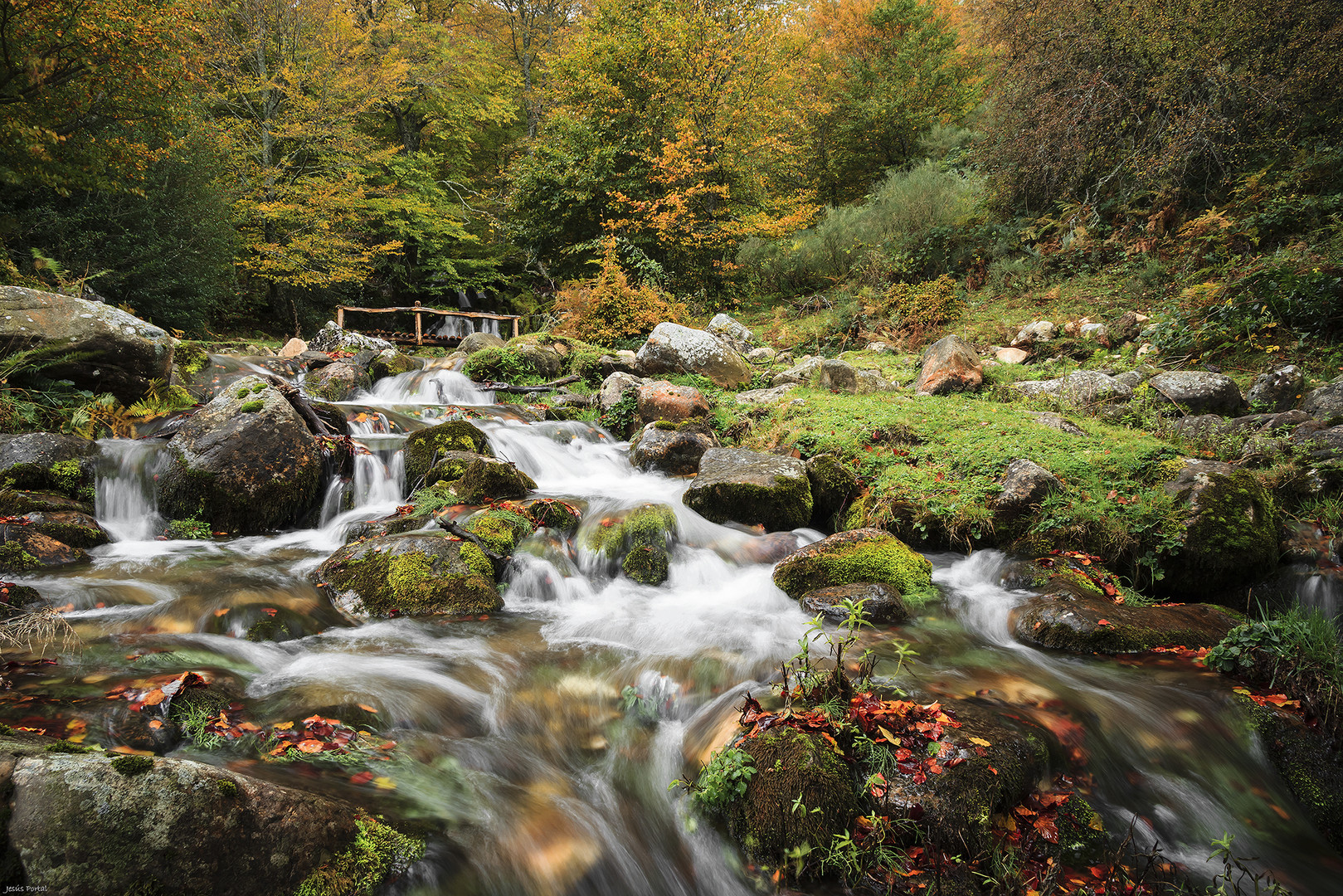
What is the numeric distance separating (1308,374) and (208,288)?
68.4 ft

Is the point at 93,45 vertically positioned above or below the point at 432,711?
above

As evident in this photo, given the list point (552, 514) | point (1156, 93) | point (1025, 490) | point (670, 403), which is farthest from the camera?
point (1156, 93)

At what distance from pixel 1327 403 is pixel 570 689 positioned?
28.5 feet

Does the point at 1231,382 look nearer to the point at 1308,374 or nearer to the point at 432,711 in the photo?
the point at 1308,374

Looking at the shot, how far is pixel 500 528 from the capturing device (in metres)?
6.07

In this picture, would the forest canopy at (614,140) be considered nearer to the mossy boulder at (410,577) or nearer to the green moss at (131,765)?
the mossy boulder at (410,577)

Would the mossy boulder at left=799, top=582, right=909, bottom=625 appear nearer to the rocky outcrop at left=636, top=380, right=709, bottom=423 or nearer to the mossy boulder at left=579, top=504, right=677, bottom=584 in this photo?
the mossy boulder at left=579, top=504, right=677, bottom=584

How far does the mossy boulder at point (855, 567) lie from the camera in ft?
17.6

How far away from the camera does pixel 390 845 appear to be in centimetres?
242

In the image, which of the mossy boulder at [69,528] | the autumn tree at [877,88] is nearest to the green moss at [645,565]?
the mossy boulder at [69,528]

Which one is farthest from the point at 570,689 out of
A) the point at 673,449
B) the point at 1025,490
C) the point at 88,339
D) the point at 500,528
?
the point at 88,339

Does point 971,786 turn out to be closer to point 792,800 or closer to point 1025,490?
point 792,800

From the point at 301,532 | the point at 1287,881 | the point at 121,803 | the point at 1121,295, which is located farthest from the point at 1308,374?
the point at 301,532

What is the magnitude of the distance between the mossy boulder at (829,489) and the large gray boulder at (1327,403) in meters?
4.91
